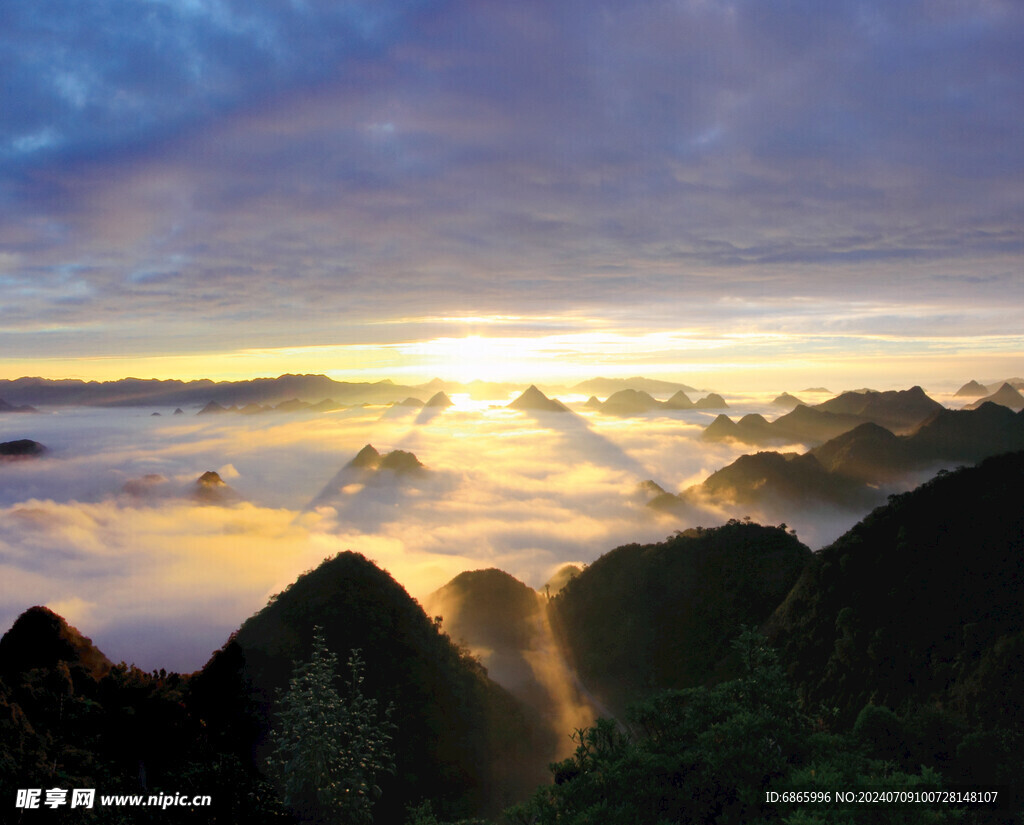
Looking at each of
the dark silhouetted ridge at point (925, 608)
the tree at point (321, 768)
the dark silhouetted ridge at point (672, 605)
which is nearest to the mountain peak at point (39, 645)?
the tree at point (321, 768)

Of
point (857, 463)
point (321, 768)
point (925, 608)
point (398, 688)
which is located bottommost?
point (398, 688)

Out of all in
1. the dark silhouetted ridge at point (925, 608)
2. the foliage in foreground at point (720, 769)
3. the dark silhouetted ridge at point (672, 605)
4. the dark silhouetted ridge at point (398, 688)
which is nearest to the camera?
the foliage in foreground at point (720, 769)

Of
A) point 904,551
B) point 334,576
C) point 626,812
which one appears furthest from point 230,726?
point 904,551

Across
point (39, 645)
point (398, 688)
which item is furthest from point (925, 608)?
point (39, 645)

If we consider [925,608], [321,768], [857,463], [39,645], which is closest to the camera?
[321,768]

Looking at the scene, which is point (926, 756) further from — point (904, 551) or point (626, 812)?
point (904, 551)

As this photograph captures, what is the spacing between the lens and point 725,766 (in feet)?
59.8

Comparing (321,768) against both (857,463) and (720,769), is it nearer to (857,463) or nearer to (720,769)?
(720,769)

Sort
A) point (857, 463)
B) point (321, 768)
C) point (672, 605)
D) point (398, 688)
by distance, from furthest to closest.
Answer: point (857, 463) → point (672, 605) → point (398, 688) → point (321, 768)

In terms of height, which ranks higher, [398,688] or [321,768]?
[321,768]

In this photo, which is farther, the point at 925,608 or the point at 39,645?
the point at 925,608

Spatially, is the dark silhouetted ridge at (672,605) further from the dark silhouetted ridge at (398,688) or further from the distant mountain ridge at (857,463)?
the distant mountain ridge at (857,463)

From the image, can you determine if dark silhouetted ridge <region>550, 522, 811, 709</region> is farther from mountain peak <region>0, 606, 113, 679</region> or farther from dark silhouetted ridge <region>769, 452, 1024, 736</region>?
mountain peak <region>0, 606, 113, 679</region>

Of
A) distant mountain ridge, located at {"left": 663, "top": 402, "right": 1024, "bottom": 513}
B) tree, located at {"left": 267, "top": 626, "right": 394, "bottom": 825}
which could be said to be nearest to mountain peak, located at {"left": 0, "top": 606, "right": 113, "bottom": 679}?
tree, located at {"left": 267, "top": 626, "right": 394, "bottom": 825}
